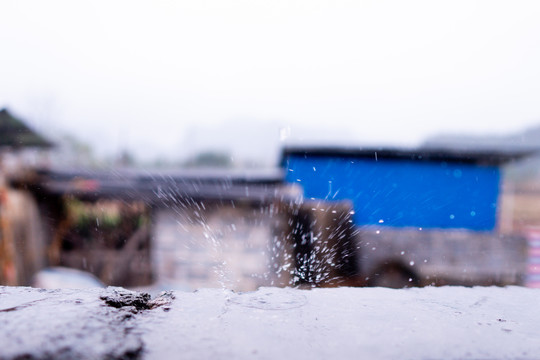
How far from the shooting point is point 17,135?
7527mm

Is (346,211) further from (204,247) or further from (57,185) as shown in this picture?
(57,185)

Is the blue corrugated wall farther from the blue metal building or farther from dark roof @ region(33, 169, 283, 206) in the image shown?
dark roof @ region(33, 169, 283, 206)

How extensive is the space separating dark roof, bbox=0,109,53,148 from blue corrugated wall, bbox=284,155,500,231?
5.75m

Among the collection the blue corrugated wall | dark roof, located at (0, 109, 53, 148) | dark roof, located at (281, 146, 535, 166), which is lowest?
the blue corrugated wall

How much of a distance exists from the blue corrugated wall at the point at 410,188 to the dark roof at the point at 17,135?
575 cm

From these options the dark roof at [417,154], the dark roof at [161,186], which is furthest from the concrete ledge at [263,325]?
the dark roof at [417,154]

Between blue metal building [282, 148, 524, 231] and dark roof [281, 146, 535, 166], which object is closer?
dark roof [281, 146, 535, 166]

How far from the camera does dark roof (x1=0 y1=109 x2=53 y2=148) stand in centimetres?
711

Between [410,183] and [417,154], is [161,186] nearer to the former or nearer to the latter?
[410,183]

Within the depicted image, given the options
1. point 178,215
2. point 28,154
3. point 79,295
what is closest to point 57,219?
point 28,154

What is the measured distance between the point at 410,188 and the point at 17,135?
8.33 metres

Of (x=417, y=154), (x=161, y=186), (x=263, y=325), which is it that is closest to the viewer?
→ (x=263, y=325)

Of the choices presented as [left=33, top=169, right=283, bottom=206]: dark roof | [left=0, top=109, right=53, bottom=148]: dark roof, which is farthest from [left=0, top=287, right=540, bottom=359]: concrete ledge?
[left=0, top=109, right=53, bottom=148]: dark roof

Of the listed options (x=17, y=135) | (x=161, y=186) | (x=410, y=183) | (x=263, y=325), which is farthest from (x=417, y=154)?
(x=17, y=135)
